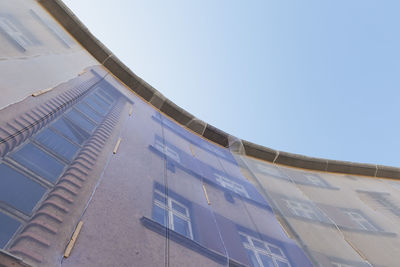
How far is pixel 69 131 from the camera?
4227mm

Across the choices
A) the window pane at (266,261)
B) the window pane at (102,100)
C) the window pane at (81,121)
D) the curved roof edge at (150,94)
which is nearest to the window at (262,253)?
the window pane at (266,261)

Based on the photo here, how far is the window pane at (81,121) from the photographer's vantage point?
469 cm

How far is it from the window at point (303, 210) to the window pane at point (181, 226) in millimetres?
3066

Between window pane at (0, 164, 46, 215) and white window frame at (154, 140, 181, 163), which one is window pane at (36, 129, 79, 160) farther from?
white window frame at (154, 140, 181, 163)

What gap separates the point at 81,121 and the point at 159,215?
229 centimetres

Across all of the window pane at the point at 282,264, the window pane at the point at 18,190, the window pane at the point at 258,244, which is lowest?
the window pane at the point at 18,190

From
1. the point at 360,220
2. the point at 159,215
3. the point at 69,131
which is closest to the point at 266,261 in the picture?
the point at 159,215

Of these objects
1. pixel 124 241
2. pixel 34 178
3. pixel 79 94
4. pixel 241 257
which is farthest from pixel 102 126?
pixel 241 257

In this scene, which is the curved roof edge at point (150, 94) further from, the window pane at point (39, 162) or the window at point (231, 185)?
the window pane at point (39, 162)

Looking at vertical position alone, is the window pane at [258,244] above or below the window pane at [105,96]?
below

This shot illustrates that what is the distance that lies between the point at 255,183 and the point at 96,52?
21.2 ft

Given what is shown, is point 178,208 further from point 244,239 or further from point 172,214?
point 244,239

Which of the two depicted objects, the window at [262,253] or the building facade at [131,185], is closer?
the building facade at [131,185]

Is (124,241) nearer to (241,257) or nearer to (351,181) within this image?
(241,257)
